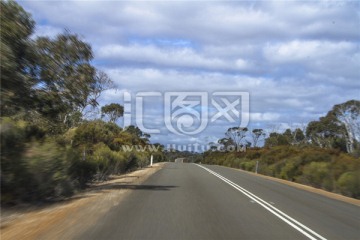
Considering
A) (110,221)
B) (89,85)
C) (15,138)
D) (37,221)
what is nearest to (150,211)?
(110,221)

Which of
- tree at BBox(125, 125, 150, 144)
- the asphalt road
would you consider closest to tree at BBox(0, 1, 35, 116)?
the asphalt road

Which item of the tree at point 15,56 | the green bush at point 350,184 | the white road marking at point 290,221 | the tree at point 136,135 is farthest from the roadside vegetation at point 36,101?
the tree at point 136,135

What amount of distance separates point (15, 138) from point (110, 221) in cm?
→ 491

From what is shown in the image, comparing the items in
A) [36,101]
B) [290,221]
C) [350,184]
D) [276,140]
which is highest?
[276,140]

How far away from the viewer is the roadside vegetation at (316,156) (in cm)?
2856

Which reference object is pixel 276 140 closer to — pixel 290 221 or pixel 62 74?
pixel 62 74

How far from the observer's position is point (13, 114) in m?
16.7

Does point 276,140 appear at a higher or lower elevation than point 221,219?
higher

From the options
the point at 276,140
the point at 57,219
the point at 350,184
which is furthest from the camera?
the point at 276,140

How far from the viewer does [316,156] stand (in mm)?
38562

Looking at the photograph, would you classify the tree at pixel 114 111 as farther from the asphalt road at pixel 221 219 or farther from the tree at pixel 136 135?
→ the asphalt road at pixel 221 219

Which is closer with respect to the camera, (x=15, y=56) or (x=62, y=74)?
(x=15, y=56)

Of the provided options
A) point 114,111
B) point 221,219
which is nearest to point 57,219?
point 221,219

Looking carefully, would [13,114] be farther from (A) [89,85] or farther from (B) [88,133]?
(B) [88,133]
